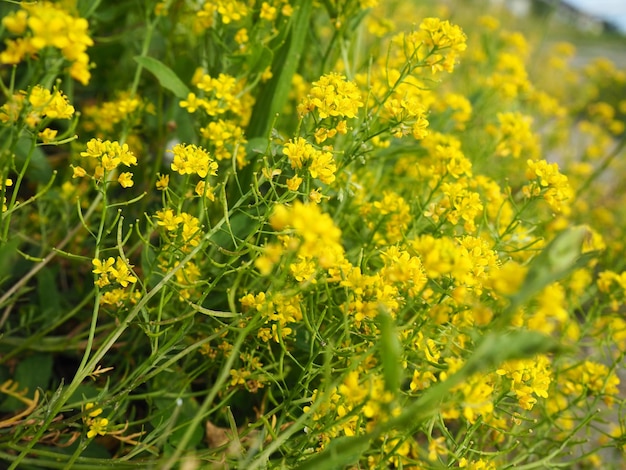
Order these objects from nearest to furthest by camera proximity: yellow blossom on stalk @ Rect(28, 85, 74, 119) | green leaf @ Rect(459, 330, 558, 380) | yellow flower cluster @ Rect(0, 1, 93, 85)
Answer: green leaf @ Rect(459, 330, 558, 380), yellow flower cluster @ Rect(0, 1, 93, 85), yellow blossom on stalk @ Rect(28, 85, 74, 119)

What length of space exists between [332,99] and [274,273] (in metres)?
0.22

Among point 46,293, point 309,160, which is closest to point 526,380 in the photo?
point 309,160

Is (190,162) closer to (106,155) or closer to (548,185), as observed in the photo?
(106,155)

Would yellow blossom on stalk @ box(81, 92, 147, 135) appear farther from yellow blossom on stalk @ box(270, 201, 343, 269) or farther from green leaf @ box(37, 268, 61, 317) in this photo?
yellow blossom on stalk @ box(270, 201, 343, 269)

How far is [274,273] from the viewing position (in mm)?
704

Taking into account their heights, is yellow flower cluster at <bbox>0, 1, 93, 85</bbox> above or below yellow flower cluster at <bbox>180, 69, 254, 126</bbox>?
above

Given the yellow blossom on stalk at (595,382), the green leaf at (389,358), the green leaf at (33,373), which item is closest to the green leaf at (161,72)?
the green leaf at (33,373)

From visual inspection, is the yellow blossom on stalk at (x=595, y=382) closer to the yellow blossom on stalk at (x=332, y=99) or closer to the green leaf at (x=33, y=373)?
the yellow blossom on stalk at (x=332, y=99)

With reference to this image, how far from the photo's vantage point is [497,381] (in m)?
0.69

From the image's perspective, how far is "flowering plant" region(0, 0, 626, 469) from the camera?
21.7 inches

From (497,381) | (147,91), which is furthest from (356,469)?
(147,91)

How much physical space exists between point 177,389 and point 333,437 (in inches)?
11.2

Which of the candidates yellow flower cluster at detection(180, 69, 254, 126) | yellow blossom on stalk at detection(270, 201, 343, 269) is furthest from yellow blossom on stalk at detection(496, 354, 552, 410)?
yellow flower cluster at detection(180, 69, 254, 126)

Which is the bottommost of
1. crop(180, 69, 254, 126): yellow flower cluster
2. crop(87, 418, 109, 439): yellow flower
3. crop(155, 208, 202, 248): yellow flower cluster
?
crop(87, 418, 109, 439): yellow flower
